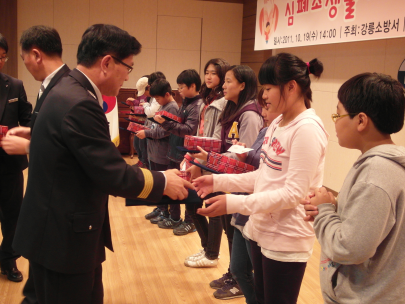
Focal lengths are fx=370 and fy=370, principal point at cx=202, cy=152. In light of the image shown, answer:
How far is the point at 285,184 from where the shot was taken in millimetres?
1436

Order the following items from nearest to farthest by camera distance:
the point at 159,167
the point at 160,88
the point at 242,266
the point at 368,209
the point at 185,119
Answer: the point at 368,209 < the point at 242,266 < the point at 185,119 < the point at 160,88 < the point at 159,167

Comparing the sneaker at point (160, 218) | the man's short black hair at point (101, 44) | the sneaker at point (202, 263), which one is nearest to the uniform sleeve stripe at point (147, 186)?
the man's short black hair at point (101, 44)

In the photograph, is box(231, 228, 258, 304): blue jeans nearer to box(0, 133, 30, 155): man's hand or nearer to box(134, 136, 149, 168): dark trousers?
box(0, 133, 30, 155): man's hand

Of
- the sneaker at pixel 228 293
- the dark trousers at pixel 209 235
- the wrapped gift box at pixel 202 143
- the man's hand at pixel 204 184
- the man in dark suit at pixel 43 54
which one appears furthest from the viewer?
the dark trousers at pixel 209 235

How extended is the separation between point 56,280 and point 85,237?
0.64 feet

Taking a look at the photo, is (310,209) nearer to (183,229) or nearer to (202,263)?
(202,263)

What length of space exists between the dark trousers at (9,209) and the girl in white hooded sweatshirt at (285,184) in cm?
182

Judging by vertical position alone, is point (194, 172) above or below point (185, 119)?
below

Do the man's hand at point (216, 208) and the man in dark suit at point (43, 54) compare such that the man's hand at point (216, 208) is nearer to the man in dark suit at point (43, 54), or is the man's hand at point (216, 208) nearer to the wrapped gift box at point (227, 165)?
the wrapped gift box at point (227, 165)

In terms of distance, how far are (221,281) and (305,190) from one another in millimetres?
1567

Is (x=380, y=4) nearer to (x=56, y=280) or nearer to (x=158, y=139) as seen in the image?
(x=158, y=139)

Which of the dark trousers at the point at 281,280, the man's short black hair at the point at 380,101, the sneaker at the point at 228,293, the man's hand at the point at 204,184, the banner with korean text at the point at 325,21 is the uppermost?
the banner with korean text at the point at 325,21

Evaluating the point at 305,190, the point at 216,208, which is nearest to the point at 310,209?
the point at 305,190

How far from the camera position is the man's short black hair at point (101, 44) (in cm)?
140
